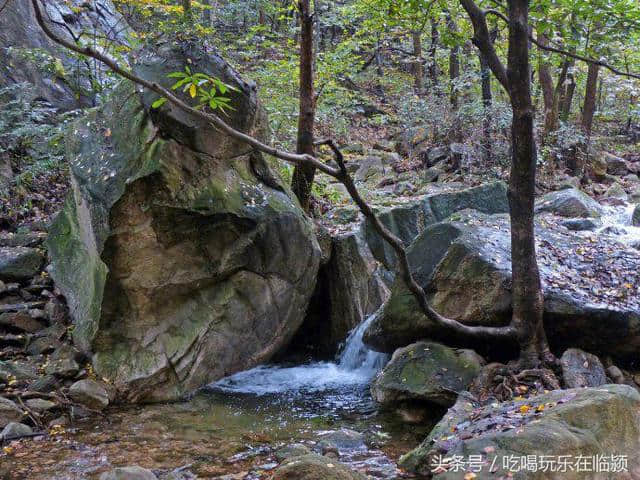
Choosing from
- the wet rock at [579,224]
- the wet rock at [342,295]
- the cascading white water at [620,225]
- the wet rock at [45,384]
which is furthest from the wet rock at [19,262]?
the cascading white water at [620,225]

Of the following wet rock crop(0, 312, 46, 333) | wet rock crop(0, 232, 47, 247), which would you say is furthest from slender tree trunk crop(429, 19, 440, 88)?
wet rock crop(0, 312, 46, 333)

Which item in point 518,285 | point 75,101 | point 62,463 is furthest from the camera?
point 75,101

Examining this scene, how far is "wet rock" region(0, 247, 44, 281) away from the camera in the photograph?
7.99 metres

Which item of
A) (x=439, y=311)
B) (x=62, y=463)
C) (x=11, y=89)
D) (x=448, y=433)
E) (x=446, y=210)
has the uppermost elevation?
(x=11, y=89)

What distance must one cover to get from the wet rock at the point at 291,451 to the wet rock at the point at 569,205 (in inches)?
291

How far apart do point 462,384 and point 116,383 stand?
413 centimetres

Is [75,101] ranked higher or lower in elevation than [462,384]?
higher

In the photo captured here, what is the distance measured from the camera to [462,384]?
19.1 ft

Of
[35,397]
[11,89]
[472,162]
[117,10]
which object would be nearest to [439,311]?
[35,397]

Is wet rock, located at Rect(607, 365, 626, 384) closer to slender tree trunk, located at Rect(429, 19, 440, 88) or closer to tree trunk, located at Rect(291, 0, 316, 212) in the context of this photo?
tree trunk, located at Rect(291, 0, 316, 212)

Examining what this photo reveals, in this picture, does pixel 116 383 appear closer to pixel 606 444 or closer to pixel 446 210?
pixel 606 444

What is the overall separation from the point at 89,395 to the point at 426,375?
3.90 meters

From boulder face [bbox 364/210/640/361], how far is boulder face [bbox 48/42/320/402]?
1.78 m

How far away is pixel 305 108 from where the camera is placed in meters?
9.12
